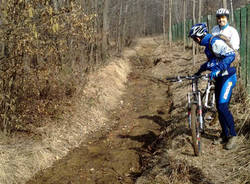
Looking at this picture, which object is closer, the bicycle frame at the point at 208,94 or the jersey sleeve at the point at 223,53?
the jersey sleeve at the point at 223,53

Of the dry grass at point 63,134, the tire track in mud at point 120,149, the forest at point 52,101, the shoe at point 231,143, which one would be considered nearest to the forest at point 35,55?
the forest at point 52,101

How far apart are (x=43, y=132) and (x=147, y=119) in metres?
3.61

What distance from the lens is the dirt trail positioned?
16.6 ft

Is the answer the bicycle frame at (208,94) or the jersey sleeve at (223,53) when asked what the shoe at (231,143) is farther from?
A: the jersey sleeve at (223,53)

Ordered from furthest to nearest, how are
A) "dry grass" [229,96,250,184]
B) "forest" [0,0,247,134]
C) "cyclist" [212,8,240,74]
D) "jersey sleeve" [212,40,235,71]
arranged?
"cyclist" [212,8,240,74] < "forest" [0,0,247,134] < "jersey sleeve" [212,40,235,71] < "dry grass" [229,96,250,184]

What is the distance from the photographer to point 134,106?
11.2 metres

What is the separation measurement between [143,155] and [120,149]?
2.47 ft

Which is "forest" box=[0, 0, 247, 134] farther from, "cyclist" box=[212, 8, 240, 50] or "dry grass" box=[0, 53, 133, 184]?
"cyclist" box=[212, 8, 240, 50]

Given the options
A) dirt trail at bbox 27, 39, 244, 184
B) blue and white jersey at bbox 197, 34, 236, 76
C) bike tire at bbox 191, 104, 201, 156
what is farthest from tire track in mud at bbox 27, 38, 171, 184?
blue and white jersey at bbox 197, 34, 236, 76

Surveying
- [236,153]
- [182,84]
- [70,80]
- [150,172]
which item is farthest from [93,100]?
[236,153]

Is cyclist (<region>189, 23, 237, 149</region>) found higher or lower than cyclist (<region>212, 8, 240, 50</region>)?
lower

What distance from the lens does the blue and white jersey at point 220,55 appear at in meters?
5.00

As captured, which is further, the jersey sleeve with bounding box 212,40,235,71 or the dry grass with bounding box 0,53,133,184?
the dry grass with bounding box 0,53,133,184

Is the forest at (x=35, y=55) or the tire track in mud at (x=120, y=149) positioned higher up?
the forest at (x=35, y=55)
